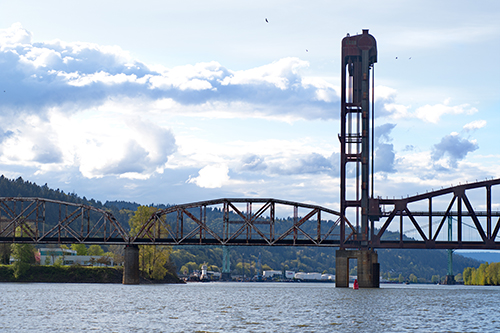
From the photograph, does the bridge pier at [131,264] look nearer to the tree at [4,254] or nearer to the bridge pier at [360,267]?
the tree at [4,254]


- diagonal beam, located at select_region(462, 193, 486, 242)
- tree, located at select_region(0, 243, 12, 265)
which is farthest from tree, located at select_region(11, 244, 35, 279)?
diagonal beam, located at select_region(462, 193, 486, 242)

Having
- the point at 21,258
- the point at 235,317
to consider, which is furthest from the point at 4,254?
A: the point at 235,317

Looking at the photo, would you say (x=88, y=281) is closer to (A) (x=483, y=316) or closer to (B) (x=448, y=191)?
(B) (x=448, y=191)

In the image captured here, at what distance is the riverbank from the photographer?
17312cm

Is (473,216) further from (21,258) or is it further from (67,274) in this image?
(21,258)

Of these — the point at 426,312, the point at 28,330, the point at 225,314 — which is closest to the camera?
the point at 28,330

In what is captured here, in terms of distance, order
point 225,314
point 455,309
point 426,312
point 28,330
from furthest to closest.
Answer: point 455,309 < point 426,312 < point 225,314 < point 28,330

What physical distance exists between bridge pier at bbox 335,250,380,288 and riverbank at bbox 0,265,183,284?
178ft

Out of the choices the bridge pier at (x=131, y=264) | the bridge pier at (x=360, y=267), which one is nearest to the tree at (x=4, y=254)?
the bridge pier at (x=131, y=264)

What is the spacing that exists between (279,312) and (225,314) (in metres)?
6.44

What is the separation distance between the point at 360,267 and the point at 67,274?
262 feet

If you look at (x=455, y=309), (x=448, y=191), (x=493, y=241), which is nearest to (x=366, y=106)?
(x=448, y=191)

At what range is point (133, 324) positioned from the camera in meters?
57.8

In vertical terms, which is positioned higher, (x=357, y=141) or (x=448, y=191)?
(x=357, y=141)
